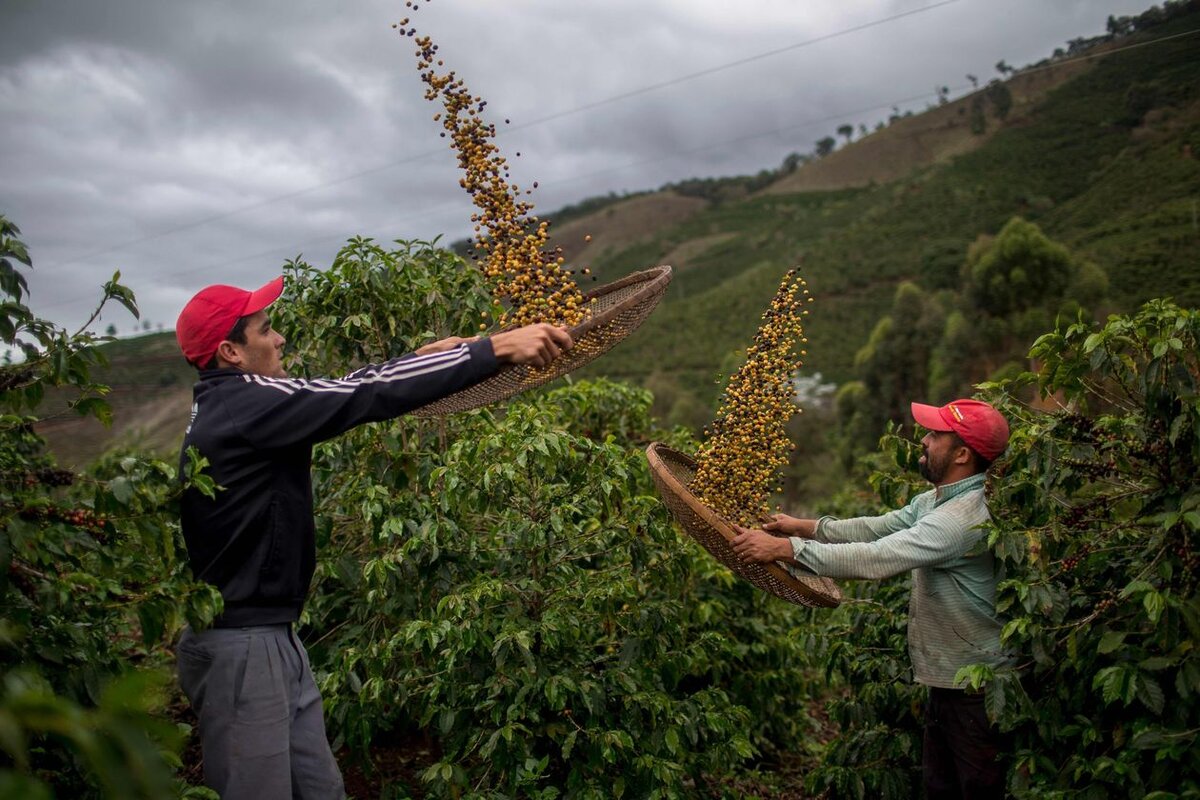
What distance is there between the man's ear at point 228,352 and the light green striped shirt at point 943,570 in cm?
188

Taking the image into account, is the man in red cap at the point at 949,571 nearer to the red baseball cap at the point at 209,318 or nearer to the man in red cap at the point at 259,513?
the man in red cap at the point at 259,513

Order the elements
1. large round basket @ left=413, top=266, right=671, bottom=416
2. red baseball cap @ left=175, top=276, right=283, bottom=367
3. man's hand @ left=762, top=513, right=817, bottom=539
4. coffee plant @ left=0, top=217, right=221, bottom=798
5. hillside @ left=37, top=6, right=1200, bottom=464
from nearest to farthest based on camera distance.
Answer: coffee plant @ left=0, top=217, right=221, bottom=798 → red baseball cap @ left=175, top=276, right=283, bottom=367 → large round basket @ left=413, top=266, right=671, bottom=416 → man's hand @ left=762, top=513, right=817, bottom=539 → hillside @ left=37, top=6, right=1200, bottom=464

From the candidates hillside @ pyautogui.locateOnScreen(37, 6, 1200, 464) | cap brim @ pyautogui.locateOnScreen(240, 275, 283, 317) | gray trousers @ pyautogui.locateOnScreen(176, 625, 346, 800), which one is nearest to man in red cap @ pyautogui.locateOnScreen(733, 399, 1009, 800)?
gray trousers @ pyautogui.locateOnScreen(176, 625, 346, 800)

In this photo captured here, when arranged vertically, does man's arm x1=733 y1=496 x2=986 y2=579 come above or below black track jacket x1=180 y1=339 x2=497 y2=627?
below

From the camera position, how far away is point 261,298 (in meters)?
2.44

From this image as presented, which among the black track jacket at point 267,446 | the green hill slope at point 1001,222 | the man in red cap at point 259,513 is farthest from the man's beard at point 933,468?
the green hill slope at point 1001,222

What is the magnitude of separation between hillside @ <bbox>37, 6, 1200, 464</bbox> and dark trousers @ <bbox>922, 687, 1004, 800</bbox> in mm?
14974

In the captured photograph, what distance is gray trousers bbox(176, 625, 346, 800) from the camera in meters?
2.20

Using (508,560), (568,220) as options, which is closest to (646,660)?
(508,560)

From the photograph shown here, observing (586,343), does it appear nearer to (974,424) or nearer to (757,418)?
(757,418)

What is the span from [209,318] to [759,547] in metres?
1.84

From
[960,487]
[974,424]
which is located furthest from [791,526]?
[974,424]

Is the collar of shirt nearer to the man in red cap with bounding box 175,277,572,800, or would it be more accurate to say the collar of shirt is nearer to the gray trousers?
the man in red cap with bounding box 175,277,572,800

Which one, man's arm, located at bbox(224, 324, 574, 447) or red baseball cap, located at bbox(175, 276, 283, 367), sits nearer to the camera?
man's arm, located at bbox(224, 324, 574, 447)
